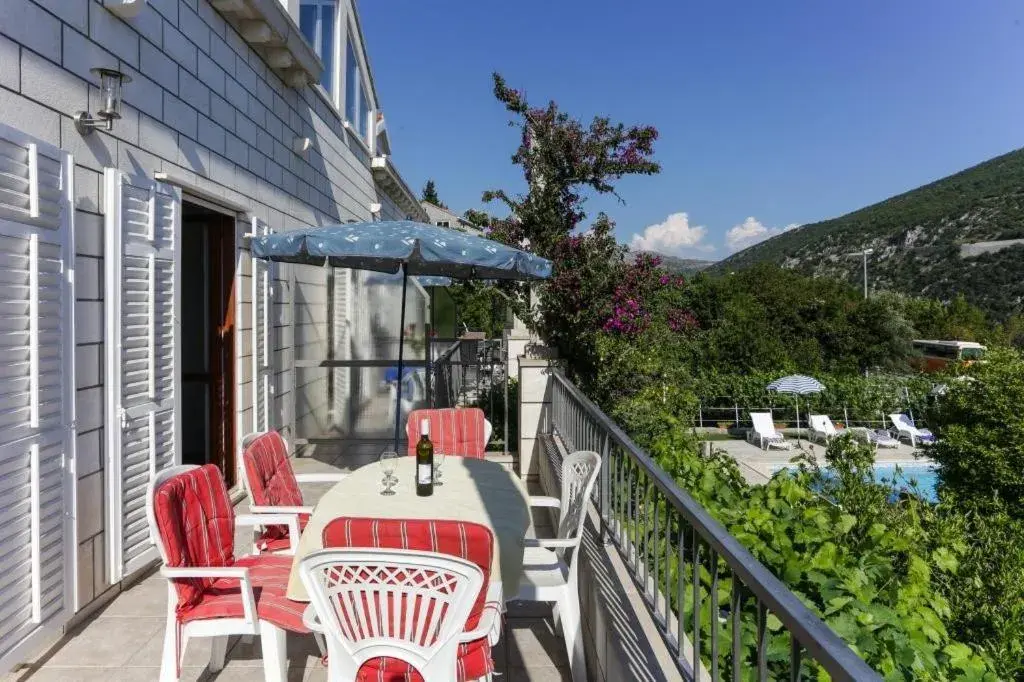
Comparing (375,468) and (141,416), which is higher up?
(141,416)

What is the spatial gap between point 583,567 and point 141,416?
2.50 m

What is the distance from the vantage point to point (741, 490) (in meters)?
3.60

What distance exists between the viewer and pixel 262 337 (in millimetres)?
5766

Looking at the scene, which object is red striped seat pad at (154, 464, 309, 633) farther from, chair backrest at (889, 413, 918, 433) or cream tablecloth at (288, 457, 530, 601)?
chair backrest at (889, 413, 918, 433)

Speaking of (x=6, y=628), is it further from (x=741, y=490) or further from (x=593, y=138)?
(x=593, y=138)

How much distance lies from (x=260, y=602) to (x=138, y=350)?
202 cm

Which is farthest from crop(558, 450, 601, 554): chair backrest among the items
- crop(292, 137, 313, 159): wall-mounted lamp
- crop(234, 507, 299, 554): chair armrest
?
crop(292, 137, 313, 159): wall-mounted lamp

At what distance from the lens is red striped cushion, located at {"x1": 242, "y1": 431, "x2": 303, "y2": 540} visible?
9.84 ft

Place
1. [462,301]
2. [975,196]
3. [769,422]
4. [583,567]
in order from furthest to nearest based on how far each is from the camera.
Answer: [975,196] → [462,301] → [769,422] → [583,567]

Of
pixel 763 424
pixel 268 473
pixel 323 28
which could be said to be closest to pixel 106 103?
pixel 268 473

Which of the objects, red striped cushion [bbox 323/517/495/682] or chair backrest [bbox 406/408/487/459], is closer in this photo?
red striped cushion [bbox 323/517/495/682]

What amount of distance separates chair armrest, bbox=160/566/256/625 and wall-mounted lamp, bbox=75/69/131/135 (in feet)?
7.25

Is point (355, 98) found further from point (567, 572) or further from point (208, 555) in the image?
point (567, 572)

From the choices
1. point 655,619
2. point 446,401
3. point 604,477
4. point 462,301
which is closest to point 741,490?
point 604,477
